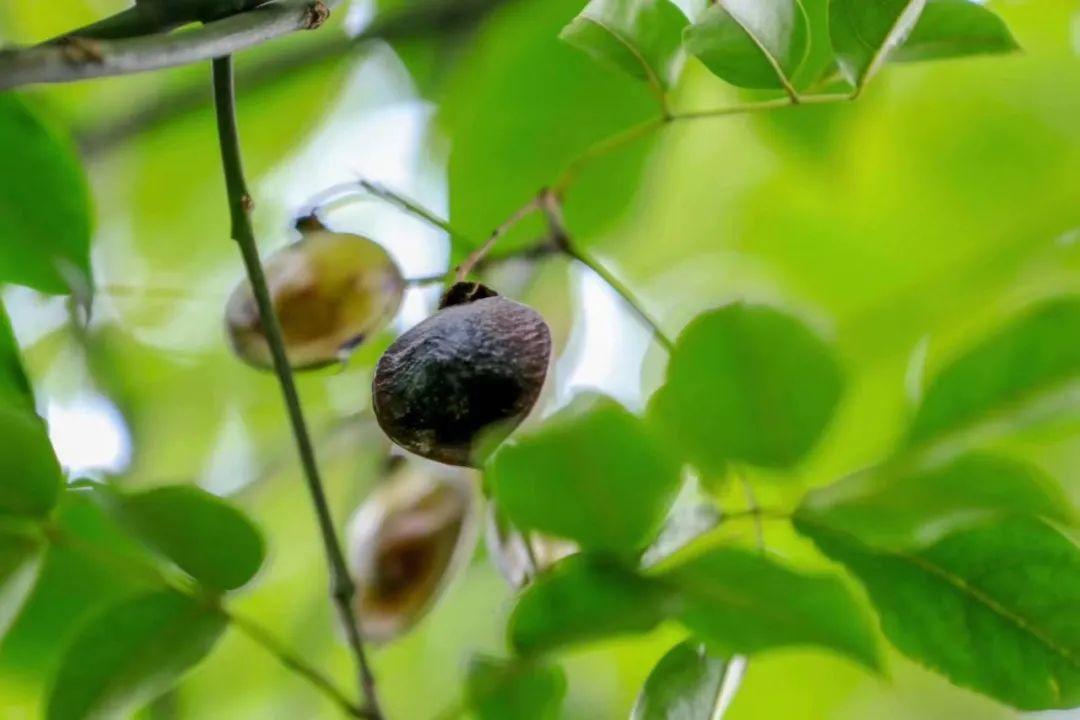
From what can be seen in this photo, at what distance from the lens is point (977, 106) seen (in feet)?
3.67

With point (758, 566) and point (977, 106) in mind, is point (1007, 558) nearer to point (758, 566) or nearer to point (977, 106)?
point (758, 566)

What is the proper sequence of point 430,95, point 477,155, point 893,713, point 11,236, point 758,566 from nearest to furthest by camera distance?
1. point 758,566
2. point 11,236
3. point 477,155
4. point 430,95
5. point 893,713

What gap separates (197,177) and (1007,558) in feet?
2.86

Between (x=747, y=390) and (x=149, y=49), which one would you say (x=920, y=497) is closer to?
(x=747, y=390)

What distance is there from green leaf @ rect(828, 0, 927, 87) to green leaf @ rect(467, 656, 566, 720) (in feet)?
0.96

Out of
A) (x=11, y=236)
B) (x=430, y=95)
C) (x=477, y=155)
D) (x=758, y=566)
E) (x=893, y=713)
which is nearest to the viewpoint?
(x=758, y=566)

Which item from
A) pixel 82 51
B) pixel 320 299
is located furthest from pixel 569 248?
pixel 82 51

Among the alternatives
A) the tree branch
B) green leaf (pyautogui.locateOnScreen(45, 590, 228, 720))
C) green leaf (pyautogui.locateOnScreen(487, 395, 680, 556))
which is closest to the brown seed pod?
green leaf (pyautogui.locateOnScreen(487, 395, 680, 556))

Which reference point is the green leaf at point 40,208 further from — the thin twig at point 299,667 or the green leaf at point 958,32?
Result: the green leaf at point 958,32

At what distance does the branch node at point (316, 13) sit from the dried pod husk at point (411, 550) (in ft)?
1.04

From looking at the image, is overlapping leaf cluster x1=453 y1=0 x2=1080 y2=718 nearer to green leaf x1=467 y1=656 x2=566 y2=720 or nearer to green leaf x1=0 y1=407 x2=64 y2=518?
green leaf x1=467 y1=656 x2=566 y2=720

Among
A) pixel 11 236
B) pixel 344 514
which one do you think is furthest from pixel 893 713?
pixel 11 236

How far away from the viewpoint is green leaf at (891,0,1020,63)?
22.1 inches

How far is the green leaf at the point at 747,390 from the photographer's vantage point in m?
0.53
